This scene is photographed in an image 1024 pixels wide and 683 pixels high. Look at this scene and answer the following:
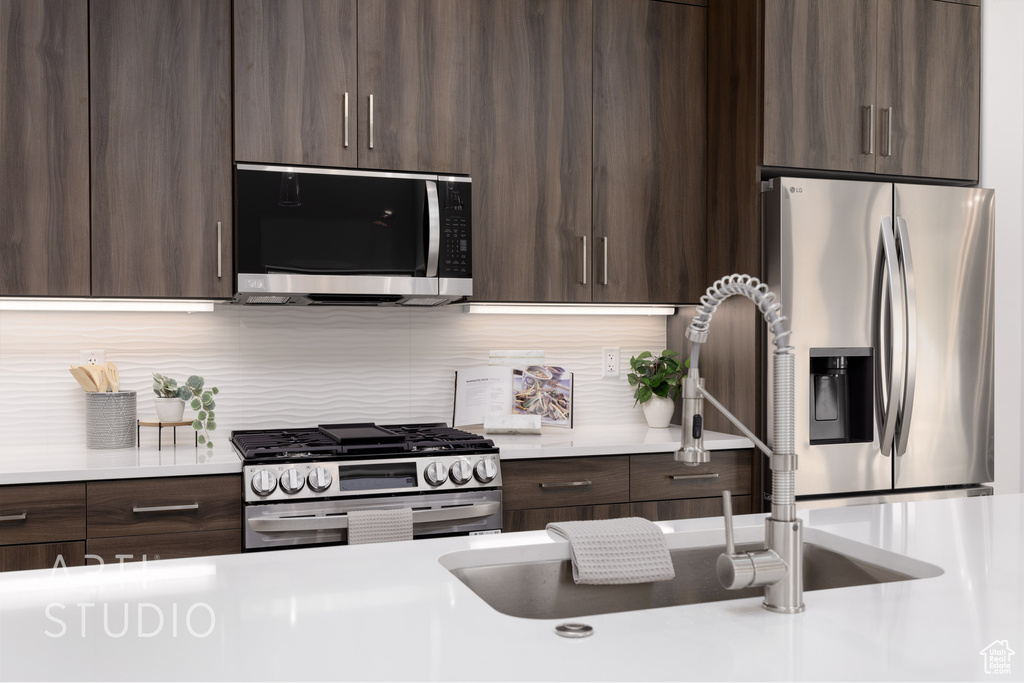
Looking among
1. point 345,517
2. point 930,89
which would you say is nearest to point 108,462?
point 345,517

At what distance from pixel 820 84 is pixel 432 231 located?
5.11ft

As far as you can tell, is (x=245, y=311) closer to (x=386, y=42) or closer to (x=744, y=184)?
(x=386, y=42)

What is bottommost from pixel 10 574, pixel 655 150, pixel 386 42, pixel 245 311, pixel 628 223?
pixel 10 574

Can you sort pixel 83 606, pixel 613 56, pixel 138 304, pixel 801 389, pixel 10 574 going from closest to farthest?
pixel 83 606, pixel 10 574, pixel 138 304, pixel 801 389, pixel 613 56

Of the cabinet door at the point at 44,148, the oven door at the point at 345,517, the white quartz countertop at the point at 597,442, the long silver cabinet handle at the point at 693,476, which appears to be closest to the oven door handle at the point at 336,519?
the oven door at the point at 345,517

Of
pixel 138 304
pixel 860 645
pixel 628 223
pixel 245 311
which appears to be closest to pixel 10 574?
pixel 860 645

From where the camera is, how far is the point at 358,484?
2570 mm

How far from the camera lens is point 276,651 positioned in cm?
98

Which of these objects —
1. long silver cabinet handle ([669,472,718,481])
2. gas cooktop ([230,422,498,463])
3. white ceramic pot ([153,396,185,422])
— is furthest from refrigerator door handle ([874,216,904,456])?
white ceramic pot ([153,396,185,422])

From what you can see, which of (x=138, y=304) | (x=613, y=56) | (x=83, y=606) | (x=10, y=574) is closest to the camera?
(x=83, y=606)

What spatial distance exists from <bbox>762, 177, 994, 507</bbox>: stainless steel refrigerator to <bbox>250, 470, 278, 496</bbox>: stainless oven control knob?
1738 mm

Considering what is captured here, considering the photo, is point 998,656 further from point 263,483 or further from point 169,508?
point 169,508

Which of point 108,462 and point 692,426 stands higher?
point 692,426

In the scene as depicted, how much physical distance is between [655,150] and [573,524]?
211 cm
